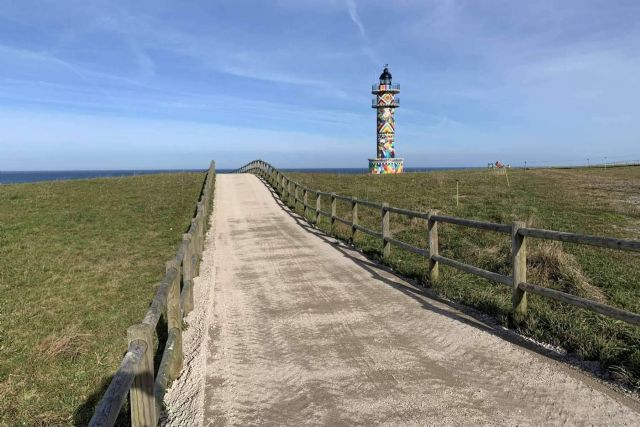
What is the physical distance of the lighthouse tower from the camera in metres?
52.5

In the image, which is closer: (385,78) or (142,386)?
(142,386)

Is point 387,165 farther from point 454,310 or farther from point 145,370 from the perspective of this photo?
→ point 145,370

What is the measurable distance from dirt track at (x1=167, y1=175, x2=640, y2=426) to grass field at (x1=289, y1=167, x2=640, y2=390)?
510mm

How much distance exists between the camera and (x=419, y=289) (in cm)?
796

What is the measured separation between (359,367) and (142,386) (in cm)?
238

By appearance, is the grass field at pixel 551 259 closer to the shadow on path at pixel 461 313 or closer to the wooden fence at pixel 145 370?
the shadow on path at pixel 461 313

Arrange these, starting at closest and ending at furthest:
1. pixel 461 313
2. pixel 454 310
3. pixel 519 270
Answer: pixel 519 270 → pixel 461 313 → pixel 454 310

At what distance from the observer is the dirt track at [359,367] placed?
3979 mm

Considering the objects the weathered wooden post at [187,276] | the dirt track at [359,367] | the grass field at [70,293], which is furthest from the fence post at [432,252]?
the grass field at [70,293]

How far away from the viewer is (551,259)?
8.45 m

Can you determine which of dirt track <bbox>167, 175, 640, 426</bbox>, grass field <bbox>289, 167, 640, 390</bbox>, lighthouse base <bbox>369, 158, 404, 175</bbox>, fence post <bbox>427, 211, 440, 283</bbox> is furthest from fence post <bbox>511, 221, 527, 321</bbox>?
lighthouse base <bbox>369, 158, 404, 175</bbox>

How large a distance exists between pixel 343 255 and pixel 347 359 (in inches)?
237

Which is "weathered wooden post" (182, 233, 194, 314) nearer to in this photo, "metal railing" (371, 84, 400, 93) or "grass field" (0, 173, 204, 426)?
"grass field" (0, 173, 204, 426)

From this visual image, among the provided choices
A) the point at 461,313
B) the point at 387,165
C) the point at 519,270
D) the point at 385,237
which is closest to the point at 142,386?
the point at 461,313
